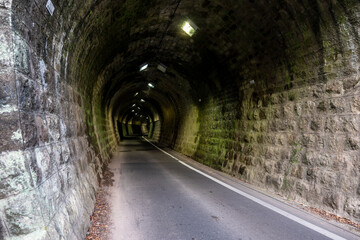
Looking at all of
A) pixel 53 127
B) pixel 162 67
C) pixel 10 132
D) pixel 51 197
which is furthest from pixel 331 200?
pixel 162 67

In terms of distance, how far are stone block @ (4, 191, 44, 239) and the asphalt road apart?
1438 millimetres

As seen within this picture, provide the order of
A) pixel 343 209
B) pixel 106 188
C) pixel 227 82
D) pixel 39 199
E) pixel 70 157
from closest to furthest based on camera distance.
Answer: pixel 39 199 < pixel 70 157 < pixel 343 209 < pixel 106 188 < pixel 227 82

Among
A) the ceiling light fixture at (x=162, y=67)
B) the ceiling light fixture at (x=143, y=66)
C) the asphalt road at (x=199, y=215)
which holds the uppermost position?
the ceiling light fixture at (x=162, y=67)

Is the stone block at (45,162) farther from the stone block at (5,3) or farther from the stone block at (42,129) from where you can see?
the stone block at (5,3)

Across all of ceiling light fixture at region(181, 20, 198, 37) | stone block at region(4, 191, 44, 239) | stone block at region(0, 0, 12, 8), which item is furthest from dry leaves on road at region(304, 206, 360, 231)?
ceiling light fixture at region(181, 20, 198, 37)

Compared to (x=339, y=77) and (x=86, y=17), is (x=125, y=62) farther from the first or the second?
(x=339, y=77)

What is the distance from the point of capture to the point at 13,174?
1.99 m

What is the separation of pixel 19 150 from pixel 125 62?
842 centimetres

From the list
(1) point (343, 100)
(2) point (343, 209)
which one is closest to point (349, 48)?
(1) point (343, 100)

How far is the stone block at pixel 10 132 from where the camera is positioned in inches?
77.9

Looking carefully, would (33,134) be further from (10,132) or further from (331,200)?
(331,200)

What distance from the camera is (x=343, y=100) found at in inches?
173

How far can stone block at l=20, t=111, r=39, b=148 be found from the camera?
2.13 m

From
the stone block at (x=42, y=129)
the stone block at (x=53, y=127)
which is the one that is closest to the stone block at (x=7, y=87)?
the stone block at (x=42, y=129)
